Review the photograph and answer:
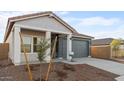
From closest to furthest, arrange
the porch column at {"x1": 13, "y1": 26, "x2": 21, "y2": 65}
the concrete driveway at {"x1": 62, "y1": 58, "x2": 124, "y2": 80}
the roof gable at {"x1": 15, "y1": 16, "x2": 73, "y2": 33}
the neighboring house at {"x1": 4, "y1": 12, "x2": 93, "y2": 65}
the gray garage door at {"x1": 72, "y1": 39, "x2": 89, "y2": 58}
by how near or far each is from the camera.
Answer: the porch column at {"x1": 13, "y1": 26, "x2": 21, "y2": 65} < the neighboring house at {"x1": 4, "y1": 12, "x2": 93, "y2": 65} < the concrete driveway at {"x1": 62, "y1": 58, "x2": 124, "y2": 80} < the roof gable at {"x1": 15, "y1": 16, "x2": 73, "y2": 33} < the gray garage door at {"x1": 72, "y1": 39, "x2": 89, "y2": 58}

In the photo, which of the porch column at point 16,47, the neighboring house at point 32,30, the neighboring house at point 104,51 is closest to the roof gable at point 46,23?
the neighboring house at point 32,30

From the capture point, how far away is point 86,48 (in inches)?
946

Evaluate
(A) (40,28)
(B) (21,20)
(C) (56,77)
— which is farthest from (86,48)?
(C) (56,77)

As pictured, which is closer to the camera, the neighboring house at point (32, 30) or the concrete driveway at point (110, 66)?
the neighboring house at point (32, 30)

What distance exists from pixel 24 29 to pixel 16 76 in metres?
6.04

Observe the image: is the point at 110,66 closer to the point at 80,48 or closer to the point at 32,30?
the point at 80,48

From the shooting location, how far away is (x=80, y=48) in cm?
2314

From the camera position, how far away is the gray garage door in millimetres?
22409

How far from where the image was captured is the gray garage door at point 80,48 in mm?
22409

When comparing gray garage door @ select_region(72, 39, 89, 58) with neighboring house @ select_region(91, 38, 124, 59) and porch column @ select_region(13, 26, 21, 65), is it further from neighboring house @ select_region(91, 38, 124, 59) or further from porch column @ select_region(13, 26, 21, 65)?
porch column @ select_region(13, 26, 21, 65)

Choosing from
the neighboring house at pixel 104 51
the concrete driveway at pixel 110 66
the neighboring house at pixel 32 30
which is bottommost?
the concrete driveway at pixel 110 66

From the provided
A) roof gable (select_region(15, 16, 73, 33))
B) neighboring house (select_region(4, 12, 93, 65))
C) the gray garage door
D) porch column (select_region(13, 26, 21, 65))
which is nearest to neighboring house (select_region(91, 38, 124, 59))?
the gray garage door

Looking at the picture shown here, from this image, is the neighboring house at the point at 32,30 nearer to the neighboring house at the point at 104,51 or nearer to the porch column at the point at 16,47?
the porch column at the point at 16,47
